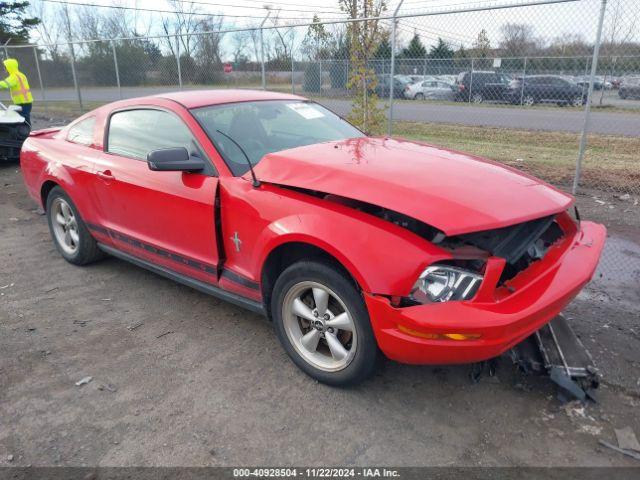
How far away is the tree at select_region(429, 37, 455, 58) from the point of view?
9823mm

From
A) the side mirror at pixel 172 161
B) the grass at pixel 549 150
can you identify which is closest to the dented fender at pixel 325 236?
the side mirror at pixel 172 161

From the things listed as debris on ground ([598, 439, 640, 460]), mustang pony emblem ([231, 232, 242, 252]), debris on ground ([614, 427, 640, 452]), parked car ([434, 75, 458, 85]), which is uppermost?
parked car ([434, 75, 458, 85])

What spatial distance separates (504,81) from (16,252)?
30.1 ft

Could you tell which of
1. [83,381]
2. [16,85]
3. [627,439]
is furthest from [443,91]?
[83,381]

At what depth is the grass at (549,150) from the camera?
740cm

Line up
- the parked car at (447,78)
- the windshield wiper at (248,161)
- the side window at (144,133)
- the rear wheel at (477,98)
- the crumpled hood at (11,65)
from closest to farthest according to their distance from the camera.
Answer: the windshield wiper at (248,161) < the side window at (144,133) < the crumpled hood at (11,65) < the rear wheel at (477,98) < the parked car at (447,78)

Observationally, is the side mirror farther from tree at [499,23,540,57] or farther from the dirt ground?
tree at [499,23,540,57]

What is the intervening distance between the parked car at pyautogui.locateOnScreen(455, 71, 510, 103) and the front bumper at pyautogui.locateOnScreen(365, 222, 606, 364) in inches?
340

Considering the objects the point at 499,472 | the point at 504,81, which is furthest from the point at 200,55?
the point at 499,472

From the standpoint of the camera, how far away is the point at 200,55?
1435 centimetres

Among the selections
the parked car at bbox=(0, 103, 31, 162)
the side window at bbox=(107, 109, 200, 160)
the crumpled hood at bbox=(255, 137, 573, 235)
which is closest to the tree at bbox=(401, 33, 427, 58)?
the side window at bbox=(107, 109, 200, 160)

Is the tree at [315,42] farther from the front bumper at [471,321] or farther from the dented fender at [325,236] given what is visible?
the front bumper at [471,321]

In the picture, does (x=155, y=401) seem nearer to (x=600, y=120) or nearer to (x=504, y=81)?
(x=504, y=81)

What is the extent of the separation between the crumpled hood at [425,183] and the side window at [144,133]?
0.82 metres
